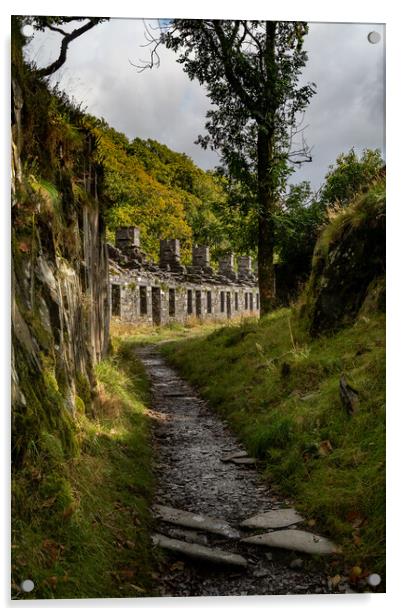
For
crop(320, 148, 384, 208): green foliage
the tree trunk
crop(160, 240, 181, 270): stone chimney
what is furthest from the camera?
crop(160, 240, 181, 270): stone chimney

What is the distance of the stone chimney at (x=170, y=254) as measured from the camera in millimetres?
23969

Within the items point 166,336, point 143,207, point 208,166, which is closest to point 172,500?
point 208,166

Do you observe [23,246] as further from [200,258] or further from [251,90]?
[200,258]

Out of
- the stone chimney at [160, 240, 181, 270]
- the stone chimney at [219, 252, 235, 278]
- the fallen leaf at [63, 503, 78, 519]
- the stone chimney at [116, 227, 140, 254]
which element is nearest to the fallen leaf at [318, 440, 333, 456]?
the fallen leaf at [63, 503, 78, 519]

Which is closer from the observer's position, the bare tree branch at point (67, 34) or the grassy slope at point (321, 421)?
the grassy slope at point (321, 421)

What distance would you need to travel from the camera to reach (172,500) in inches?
186

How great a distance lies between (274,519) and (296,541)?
371 mm

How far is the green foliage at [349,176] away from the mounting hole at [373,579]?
3.54m

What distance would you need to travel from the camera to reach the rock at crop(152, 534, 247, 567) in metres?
3.85

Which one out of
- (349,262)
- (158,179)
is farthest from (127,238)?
(158,179)

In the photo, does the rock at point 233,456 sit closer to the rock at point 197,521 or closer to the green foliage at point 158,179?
the rock at point 197,521

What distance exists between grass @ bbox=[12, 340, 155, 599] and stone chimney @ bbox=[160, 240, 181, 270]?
19.4 m

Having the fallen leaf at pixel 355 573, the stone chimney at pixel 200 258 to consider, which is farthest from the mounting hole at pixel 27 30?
the stone chimney at pixel 200 258

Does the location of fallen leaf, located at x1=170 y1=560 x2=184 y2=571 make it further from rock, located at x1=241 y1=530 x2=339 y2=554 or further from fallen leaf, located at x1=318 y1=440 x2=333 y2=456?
fallen leaf, located at x1=318 y1=440 x2=333 y2=456
